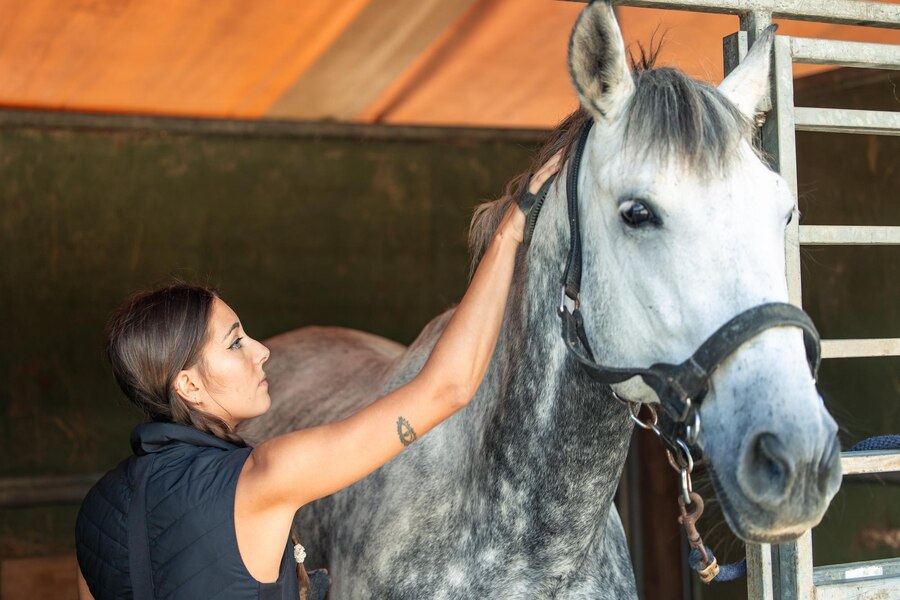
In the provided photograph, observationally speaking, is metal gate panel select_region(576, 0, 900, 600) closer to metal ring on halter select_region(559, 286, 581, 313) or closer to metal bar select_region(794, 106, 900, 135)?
metal bar select_region(794, 106, 900, 135)

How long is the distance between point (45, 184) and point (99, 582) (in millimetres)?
3828

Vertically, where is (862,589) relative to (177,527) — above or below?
below

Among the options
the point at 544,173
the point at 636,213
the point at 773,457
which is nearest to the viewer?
the point at 773,457

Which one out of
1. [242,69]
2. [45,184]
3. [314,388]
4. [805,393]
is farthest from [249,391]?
[45,184]

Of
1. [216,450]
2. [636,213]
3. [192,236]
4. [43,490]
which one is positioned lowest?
[43,490]

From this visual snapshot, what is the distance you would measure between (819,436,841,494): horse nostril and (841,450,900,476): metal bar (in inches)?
25.9

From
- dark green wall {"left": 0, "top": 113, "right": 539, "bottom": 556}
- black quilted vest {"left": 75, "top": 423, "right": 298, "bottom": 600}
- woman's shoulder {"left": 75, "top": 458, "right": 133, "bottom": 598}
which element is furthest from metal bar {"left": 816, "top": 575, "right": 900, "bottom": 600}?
dark green wall {"left": 0, "top": 113, "right": 539, "bottom": 556}

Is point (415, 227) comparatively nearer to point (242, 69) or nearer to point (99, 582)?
point (242, 69)

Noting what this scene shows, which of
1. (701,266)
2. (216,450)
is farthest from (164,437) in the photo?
(701,266)

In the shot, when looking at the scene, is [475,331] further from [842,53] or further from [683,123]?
[842,53]

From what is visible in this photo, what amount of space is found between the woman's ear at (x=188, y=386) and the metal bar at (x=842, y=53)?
1.40 m

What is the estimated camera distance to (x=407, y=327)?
5.52 m

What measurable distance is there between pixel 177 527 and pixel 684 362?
86cm

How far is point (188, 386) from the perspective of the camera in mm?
1697
